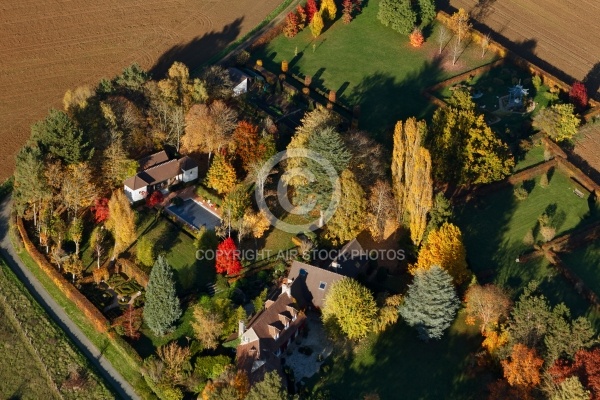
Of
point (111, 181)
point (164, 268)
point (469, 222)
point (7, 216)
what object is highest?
point (469, 222)

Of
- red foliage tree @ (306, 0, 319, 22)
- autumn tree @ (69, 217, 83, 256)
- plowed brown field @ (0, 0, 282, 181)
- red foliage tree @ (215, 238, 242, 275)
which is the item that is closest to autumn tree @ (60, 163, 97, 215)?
autumn tree @ (69, 217, 83, 256)

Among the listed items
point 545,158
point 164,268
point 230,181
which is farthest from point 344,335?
point 545,158

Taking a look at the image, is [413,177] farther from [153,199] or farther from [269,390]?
[153,199]

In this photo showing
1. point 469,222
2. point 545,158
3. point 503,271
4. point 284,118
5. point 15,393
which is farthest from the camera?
point 284,118

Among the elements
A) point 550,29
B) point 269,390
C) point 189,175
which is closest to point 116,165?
point 189,175

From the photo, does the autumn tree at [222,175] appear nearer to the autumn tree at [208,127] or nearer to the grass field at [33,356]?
the autumn tree at [208,127]

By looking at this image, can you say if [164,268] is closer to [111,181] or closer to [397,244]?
[111,181]
